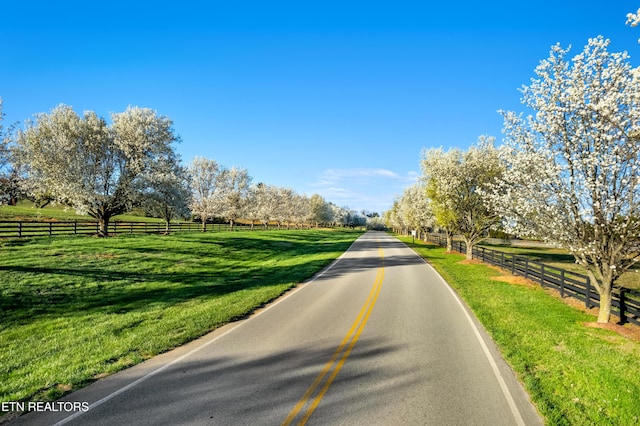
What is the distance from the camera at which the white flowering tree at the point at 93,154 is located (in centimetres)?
2702

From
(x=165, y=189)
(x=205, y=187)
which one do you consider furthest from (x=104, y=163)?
(x=205, y=187)

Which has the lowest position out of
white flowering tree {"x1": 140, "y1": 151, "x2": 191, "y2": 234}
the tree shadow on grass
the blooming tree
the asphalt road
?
the tree shadow on grass

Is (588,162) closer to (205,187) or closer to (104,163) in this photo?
(104,163)

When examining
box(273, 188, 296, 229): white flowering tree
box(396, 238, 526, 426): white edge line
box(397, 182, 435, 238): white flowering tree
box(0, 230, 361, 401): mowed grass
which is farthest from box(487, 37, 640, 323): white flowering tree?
box(273, 188, 296, 229): white flowering tree

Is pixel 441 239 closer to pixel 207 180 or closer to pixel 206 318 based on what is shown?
pixel 207 180

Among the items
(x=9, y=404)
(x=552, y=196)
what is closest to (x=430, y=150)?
(x=552, y=196)

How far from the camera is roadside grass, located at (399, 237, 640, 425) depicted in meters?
6.19

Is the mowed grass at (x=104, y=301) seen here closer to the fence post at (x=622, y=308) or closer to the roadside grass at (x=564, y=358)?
the roadside grass at (x=564, y=358)

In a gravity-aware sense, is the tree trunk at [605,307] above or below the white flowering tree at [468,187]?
below

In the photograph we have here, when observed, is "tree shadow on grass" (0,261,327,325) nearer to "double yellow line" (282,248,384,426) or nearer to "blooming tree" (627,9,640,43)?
"double yellow line" (282,248,384,426)

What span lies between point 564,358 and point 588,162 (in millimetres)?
6463

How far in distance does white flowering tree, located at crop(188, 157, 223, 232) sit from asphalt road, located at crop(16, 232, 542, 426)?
4360cm

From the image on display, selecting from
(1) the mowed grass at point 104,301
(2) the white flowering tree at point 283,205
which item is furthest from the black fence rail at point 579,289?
(2) the white flowering tree at point 283,205

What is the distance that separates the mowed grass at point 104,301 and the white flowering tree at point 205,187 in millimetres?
25232
